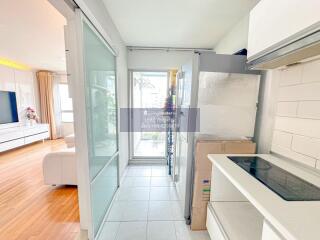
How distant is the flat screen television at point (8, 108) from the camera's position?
4.21 metres

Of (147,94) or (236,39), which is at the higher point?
(236,39)

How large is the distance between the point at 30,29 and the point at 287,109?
3.39 metres

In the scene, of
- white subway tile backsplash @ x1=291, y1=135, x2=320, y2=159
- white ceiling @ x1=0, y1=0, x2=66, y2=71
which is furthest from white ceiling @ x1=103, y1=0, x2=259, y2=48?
white subway tile backsplash @ x1=291, y1=135, x2=320, y2=159

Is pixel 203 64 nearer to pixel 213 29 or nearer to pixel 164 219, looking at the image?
pixel 213 29

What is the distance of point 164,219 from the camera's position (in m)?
1.87

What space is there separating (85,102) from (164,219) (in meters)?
1.57

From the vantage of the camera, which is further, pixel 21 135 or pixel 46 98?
pixel 46 98

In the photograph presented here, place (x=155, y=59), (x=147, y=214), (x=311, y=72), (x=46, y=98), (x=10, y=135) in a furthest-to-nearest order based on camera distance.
Answer: (x=46, y=98), (x=10, y=135), (x=155, y=59), (x=147, y=214), (x=311, y=72)

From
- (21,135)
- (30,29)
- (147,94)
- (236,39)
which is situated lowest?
(21,135)

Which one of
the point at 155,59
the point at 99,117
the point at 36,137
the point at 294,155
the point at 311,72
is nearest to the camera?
the point at 311,72

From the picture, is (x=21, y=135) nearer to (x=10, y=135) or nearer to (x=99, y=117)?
(x=10, y=135)

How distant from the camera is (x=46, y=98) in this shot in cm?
543

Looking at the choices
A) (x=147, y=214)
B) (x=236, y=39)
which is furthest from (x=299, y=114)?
(x=147, y=214)

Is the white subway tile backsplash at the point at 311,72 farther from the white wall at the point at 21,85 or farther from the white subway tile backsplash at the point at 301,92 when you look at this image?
the white wall at the point at 21,85
